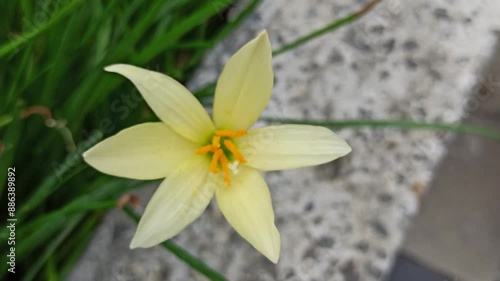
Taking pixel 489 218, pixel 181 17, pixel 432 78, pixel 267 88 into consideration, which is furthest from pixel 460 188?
pixel 267 88

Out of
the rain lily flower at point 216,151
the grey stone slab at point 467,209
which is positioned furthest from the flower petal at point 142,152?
the grey stone slab at point 467,209

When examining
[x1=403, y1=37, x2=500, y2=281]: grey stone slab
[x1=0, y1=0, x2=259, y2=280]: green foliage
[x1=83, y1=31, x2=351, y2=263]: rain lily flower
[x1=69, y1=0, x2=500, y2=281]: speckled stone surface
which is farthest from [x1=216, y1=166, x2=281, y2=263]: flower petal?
[x1=403, y1=37, x2=500, y2=281]: grey stone slab

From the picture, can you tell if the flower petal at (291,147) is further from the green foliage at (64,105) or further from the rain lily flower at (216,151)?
the green foliage at (64,105)

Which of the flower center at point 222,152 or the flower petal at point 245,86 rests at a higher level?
the flower petal at point 245,86

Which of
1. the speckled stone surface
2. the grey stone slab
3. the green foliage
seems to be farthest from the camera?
the grey stone slab

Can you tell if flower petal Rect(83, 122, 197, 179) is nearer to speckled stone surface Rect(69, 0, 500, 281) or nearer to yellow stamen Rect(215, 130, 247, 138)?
yellow stamen Rect(215, 130, 247, 138)
